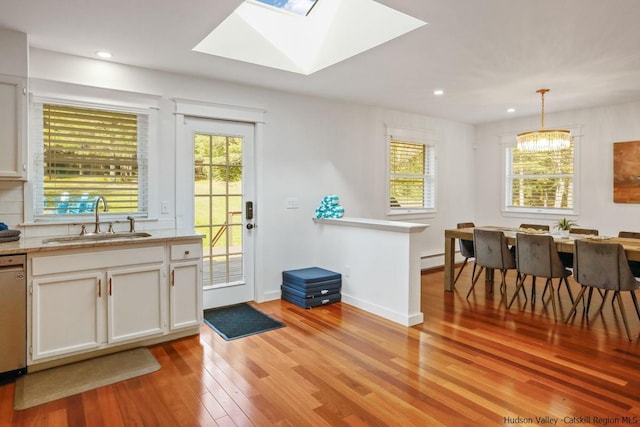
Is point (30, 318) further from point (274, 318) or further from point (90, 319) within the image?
point (274, 318)

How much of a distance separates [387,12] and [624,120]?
421 centimetres

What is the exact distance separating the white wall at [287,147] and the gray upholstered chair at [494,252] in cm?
152

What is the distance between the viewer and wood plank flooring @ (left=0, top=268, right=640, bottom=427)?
7.38 feet

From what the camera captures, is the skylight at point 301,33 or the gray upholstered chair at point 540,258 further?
the gray upholstered chair at point 540,258

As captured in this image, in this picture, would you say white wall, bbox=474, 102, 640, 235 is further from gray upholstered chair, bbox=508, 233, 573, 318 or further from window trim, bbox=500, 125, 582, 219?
gray upholstered chair, bbox=508, 233, 573, 318

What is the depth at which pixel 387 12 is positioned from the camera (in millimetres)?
3080

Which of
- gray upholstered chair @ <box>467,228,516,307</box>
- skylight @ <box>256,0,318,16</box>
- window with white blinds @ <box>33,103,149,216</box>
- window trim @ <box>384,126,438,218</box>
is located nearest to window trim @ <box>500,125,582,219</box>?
window trim @ <box>384,126,438,218</box>

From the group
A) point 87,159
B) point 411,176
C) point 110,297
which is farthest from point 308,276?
point 411,176

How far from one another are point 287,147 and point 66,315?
109 inches

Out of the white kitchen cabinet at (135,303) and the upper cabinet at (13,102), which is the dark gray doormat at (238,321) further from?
the upper cabinet at (13,102)

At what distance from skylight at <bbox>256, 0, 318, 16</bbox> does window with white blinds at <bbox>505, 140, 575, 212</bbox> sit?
14.5 ft

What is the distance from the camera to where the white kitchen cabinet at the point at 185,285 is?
3.32 metres

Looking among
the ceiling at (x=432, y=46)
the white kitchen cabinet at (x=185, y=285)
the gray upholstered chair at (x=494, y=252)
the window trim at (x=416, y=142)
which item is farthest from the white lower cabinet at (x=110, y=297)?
the window trim at (x=416, y=142)

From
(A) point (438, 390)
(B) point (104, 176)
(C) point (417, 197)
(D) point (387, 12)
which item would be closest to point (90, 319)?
(B) point (104, 176)
